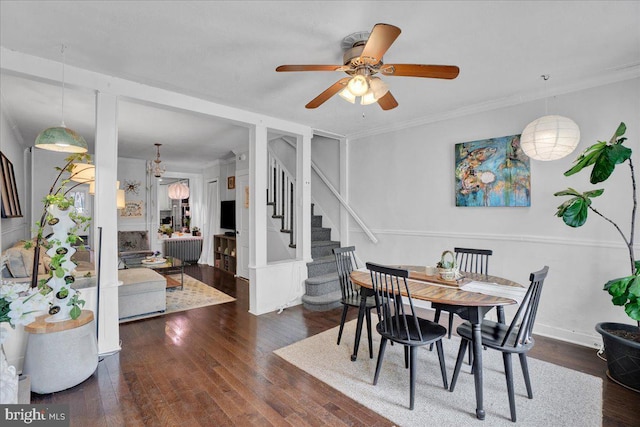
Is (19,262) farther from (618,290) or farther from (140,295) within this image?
(618,290)

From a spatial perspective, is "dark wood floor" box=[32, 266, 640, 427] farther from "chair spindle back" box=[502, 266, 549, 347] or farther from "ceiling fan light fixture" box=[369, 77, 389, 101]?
"ceiling fan light fixture" box=[369, 77, 389, 101]

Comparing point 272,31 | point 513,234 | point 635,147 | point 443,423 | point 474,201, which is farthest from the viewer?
point 474,201

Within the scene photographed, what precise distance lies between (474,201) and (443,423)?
2604 millimetres

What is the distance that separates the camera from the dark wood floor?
2.07 m

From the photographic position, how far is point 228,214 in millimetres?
7301

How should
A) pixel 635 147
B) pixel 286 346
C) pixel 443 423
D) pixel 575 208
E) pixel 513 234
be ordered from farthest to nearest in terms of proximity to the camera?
pixel 513 234
pixel 286 346
pixel 635 147
pixel 575 208
pixel 443 423

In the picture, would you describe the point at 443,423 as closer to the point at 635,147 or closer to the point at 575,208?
the point at 575,208

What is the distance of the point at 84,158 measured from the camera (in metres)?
2.79

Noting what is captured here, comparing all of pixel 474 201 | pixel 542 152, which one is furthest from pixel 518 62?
pixel 474 201

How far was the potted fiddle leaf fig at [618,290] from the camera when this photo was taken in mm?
2350

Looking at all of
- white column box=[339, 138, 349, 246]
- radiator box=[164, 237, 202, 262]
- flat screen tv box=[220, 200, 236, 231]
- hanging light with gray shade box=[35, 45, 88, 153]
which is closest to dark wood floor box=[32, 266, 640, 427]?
hanging light with gray shade box=[35, 45, 88, 153]

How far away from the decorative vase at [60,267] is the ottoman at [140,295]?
138 cm

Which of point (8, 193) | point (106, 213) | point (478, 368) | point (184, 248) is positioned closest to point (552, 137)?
point (478, 368)

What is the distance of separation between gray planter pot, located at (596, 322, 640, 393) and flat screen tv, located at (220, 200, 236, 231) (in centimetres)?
628
